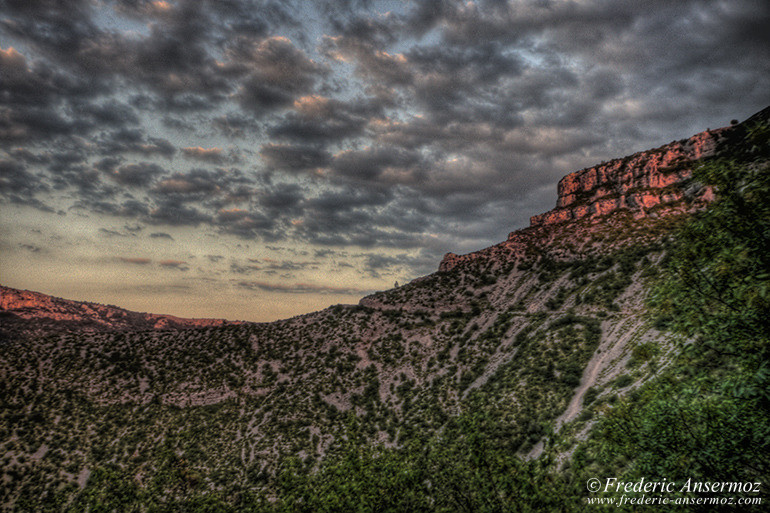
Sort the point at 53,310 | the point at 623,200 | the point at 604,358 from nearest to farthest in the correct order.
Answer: the point at 604,358 < the point at 623,200 < the point at 53,310

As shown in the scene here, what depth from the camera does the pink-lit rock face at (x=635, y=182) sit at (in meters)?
87.1

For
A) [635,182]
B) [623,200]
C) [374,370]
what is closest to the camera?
[374,370]

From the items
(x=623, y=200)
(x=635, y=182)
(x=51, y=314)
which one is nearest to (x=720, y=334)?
(x=623, y=200)

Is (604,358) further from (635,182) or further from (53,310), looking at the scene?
(53,310)

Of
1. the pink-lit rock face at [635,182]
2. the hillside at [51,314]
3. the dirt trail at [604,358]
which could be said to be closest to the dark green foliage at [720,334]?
the dirt trail at [604,358]

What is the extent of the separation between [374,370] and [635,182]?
9413cm

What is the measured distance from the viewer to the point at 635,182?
97000 millimetres

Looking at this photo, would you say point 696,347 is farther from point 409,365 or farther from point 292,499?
point 409,365

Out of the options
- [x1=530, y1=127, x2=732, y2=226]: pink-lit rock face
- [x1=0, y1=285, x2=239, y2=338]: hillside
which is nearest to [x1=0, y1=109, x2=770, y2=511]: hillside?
[x1=530, y1=127, x2=732, y2=226]: pink-lit rock face

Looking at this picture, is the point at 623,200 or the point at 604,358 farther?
the point at 623,200

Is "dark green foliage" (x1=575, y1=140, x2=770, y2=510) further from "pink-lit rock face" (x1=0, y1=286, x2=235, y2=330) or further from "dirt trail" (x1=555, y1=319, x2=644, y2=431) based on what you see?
"pink-lit rock face" (x1=0, y1=286, x2=235, y2=330)

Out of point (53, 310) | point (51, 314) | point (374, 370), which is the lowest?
point (51, 314)

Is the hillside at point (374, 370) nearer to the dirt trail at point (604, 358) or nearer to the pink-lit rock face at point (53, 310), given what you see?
the dirt trail at point (604, 358)

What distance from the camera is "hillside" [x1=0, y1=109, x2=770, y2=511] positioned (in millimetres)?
43375
